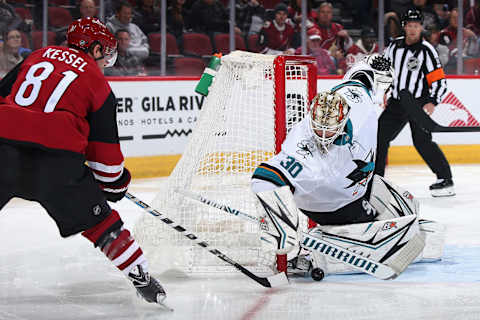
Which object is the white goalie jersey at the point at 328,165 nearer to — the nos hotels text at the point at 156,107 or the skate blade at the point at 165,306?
the skate blade at the point at 165,306

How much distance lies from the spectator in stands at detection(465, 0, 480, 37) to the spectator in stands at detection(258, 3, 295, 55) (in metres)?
1.65

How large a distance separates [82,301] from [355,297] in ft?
3.01

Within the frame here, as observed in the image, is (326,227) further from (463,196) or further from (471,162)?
(471,162)

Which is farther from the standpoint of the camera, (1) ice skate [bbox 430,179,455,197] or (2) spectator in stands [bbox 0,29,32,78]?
(2) spectator in stands [bbox 0,29,32,78]

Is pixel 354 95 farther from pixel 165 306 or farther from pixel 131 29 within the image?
pixel 131 29

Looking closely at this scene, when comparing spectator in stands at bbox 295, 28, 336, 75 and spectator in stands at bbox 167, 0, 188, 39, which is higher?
spectator in stands at bbox 167, 0, 188, 39

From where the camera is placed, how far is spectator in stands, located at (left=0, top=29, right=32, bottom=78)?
18.4 ft

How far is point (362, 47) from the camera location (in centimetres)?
726

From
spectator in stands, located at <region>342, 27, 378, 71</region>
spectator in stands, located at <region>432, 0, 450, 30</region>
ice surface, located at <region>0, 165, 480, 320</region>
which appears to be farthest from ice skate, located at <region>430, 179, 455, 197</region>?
spectator in stands, located at <region>432, 0, 450, 30</region>

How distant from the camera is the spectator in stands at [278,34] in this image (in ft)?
23.3

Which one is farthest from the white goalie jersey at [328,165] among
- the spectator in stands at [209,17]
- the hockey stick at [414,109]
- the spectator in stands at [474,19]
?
the spectator in stands at [474,19]

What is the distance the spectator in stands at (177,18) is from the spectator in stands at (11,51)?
127cm

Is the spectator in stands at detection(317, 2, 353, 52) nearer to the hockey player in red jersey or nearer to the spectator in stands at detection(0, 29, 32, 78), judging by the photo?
the spectator in stands at detection(0, 29, 32, 78)

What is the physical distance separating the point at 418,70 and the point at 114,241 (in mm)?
3039
